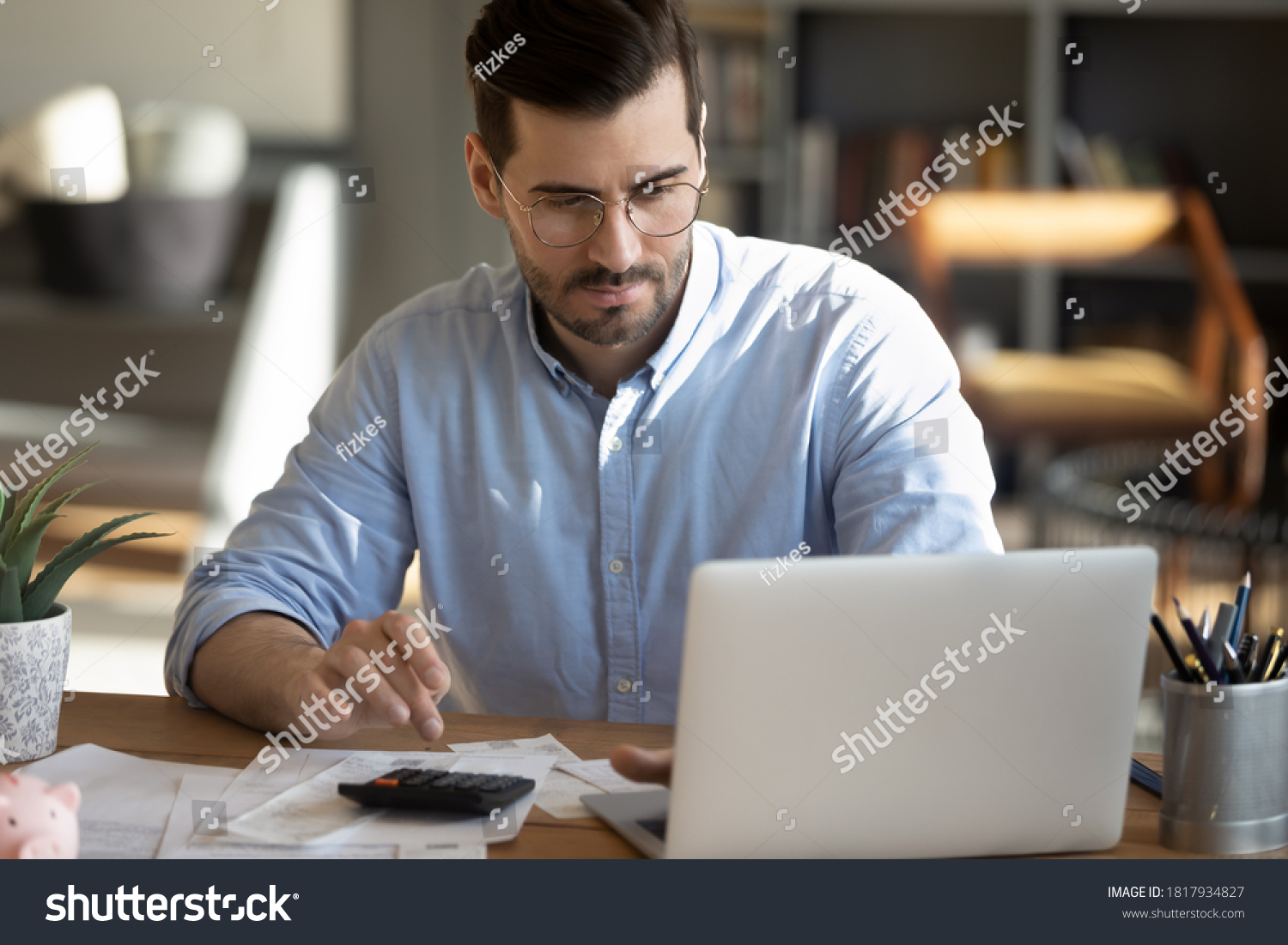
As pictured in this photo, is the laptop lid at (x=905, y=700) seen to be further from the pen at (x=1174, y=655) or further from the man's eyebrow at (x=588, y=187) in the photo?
the man's eyebrow at (x=588, y=187)

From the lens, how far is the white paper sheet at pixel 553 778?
901 millimetres

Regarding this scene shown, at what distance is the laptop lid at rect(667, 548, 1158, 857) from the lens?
753 millimetres

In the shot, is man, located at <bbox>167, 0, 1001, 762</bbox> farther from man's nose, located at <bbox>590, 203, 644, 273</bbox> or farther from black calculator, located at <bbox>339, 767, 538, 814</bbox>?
black calculator, located at <bbox>339, 767, 538, 814</bbox>

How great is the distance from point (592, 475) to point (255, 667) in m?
0.42

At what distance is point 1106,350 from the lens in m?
3.80

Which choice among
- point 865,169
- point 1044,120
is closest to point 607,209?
point 865,169

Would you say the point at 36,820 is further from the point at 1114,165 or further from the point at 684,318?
the point at 1114,165

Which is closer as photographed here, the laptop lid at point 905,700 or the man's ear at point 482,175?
the laptop lid at point 905,700

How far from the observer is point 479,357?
1416 millimetres

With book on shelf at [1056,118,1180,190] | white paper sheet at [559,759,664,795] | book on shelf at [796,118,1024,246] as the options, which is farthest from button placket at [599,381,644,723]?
book on shelf at [1056,118,1180,190]

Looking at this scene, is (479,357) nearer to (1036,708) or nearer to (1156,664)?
(1036,708)

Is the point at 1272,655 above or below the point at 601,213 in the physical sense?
below

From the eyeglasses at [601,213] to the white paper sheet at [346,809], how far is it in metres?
0.55

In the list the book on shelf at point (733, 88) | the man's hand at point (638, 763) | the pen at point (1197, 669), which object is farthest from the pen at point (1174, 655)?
the book on shelf at point (733, 88)
